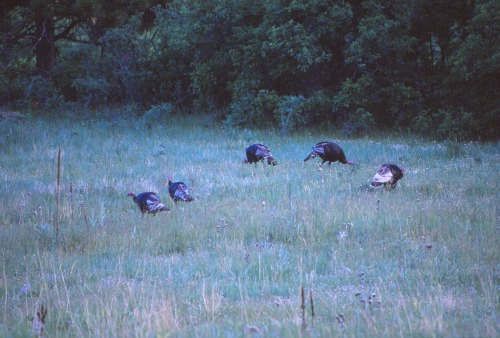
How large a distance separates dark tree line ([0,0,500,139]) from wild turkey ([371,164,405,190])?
911cm

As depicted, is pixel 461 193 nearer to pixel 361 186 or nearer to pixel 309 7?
pixel 361 186

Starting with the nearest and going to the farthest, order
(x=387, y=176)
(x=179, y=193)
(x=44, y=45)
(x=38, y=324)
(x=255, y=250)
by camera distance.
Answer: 1. (x=38, y=324)
2. (x=255, y=250)
3. (x=179, y=193)
4. (x=387, y=176)
5. (x=44, y=45)

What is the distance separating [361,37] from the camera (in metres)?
20.0

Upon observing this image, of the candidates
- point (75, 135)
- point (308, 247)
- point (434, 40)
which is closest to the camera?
point (308, 247)

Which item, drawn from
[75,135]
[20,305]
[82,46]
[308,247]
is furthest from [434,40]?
[20,305]

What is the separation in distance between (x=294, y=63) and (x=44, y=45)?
46.3 feet

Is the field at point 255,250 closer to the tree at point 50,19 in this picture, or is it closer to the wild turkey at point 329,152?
the wild turkey at point 329,152

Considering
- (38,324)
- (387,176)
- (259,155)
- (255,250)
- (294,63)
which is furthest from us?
(294,63)

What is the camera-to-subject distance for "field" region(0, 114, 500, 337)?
460 cm

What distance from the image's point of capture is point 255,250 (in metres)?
6.86

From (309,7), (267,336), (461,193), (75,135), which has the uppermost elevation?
(309,7)

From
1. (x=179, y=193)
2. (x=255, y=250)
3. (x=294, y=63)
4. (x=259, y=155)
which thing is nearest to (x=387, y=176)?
(x=179, y=193)

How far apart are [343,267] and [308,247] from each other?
103 centimetres

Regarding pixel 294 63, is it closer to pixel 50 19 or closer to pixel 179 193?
pixel 50 19
